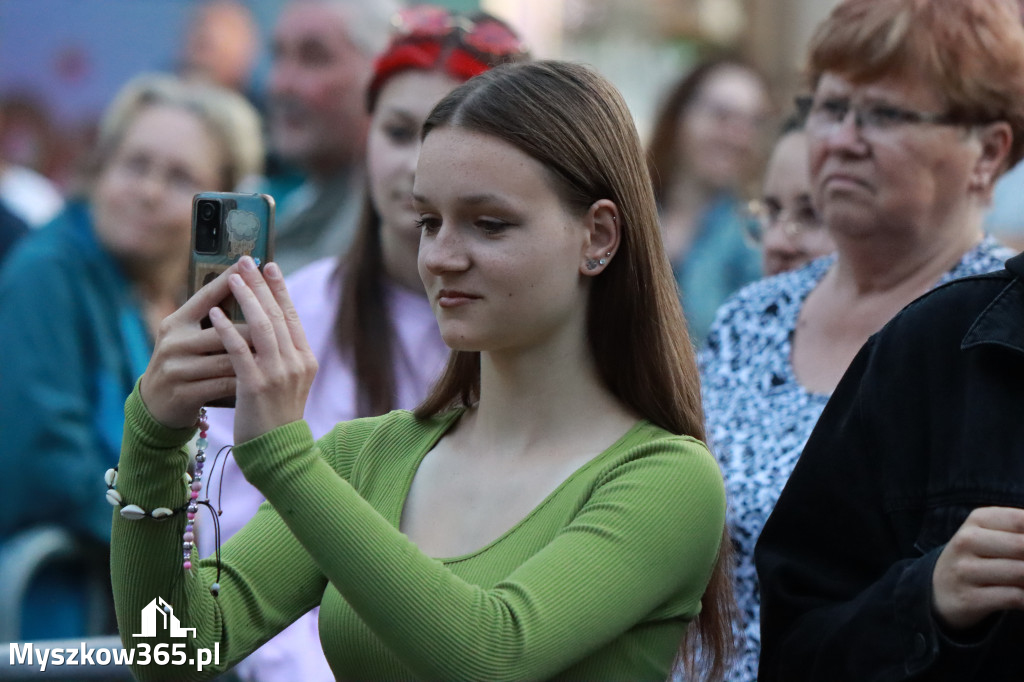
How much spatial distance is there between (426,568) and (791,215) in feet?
8.00

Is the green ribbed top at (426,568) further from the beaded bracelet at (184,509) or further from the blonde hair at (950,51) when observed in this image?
the blonde hair at (950,51)

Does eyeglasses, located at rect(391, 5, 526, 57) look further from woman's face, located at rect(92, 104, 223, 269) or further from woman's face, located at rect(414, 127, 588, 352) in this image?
woman's face, located at rect(414, 127, 588, 352)

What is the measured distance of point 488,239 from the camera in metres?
2.16

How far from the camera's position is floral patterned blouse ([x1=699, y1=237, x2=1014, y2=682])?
119 inches

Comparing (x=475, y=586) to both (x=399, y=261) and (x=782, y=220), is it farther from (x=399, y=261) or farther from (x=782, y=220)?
(x=782, y=220)

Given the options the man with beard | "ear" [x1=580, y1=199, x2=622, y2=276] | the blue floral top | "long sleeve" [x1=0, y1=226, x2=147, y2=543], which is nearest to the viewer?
"ear" [x1=580, y1=199, x2=622, y2=276]

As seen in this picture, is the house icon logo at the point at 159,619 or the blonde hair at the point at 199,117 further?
the blonde hair at the point at 199,117

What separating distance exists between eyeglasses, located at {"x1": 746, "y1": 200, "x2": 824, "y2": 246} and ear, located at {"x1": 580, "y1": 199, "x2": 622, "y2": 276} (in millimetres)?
1759

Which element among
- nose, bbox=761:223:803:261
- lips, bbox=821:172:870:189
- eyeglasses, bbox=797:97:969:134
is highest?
eyeglasses, bbox=797:97:969:134

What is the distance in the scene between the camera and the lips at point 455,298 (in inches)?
85.4

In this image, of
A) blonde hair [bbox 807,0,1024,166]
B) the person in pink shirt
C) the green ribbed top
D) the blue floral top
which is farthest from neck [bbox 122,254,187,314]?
the green ribbed top

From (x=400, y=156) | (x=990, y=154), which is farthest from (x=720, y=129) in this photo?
(x=990, y=154)

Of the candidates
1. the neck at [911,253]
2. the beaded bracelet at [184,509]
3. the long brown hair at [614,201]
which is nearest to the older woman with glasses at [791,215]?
the neck at [911,253]

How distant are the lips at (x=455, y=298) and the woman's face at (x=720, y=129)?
4470 millimetres
